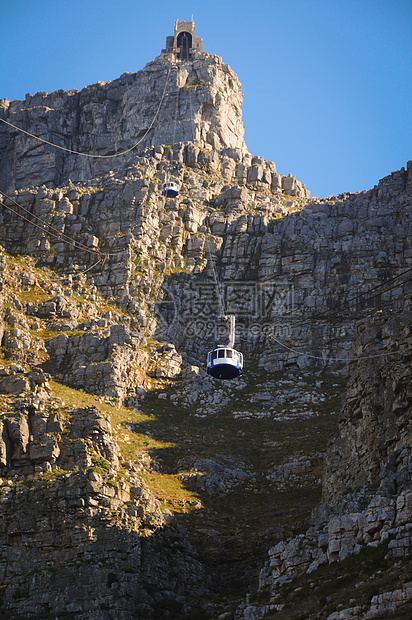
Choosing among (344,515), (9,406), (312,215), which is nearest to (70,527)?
(9,406)

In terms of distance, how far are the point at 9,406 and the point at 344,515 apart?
25.0m

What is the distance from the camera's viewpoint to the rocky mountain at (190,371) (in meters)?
55.5

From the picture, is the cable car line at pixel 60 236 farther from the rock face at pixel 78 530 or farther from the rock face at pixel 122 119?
the rock face at pixel 78 530

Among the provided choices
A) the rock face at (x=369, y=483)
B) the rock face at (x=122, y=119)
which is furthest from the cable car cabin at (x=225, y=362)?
the rock face at (x=122, y=119)

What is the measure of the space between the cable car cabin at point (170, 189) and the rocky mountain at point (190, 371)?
2257mm

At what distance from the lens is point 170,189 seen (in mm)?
105750

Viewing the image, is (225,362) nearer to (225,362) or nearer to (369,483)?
(225,362)

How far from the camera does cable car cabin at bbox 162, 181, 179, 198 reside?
10588 cm

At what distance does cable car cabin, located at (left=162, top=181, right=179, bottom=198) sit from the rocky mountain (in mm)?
2257

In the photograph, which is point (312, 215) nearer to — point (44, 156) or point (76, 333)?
point (76, 333)

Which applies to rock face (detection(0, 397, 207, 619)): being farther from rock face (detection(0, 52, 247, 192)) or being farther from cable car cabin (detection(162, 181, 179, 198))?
rock face (detection(0, 52, 247, 192))

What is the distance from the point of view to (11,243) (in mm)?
104812

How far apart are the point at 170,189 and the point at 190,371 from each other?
943 inches

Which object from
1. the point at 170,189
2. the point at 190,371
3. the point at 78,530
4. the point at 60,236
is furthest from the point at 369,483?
the point at 60,236
